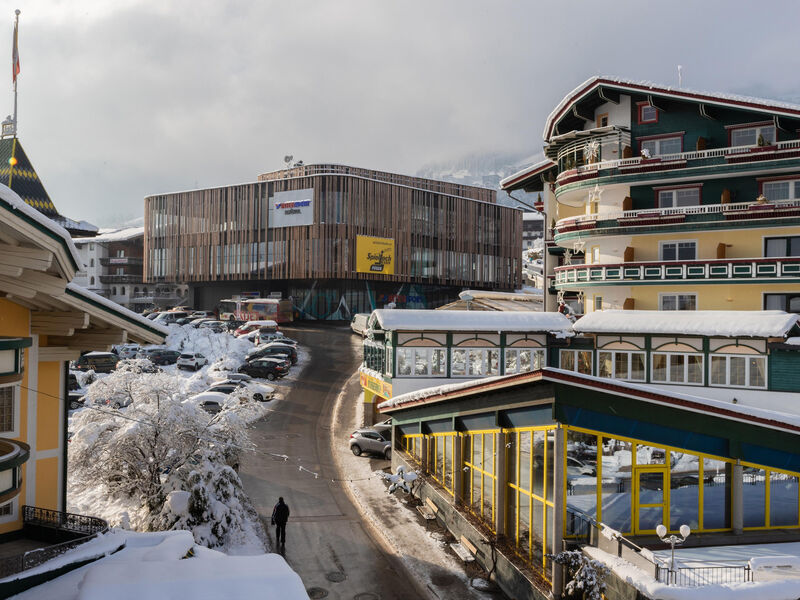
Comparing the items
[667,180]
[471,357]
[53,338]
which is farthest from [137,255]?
[53,338]

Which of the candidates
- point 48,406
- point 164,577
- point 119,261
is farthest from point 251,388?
point 119,261

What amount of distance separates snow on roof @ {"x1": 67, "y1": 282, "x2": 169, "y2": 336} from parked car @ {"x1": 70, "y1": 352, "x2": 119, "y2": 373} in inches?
1563

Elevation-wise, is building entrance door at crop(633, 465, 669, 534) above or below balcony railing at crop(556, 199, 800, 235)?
below

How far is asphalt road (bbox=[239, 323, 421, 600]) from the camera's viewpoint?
17.2 metres

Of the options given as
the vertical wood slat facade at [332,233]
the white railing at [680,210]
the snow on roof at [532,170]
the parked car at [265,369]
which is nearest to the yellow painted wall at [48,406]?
the white railing at [680,210]

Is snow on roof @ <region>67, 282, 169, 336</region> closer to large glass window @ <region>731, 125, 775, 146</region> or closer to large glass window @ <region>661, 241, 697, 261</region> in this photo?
large glass window @ <region>661, 241, 697, 261</region>

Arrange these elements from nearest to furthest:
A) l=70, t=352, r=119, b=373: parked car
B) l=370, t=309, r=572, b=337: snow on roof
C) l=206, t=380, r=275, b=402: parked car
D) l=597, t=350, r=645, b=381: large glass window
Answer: l=597, t=350, r=645, b=381: large glass window, l=370, t=309, r=572, b=337: snow on roof, l=206, t=380, r=275, b=402: parked car, l=70, t=352, r=119, b=373: parked car

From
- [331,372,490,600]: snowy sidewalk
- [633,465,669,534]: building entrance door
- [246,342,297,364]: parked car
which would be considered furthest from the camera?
Result: [246,342,297,364]: parked car

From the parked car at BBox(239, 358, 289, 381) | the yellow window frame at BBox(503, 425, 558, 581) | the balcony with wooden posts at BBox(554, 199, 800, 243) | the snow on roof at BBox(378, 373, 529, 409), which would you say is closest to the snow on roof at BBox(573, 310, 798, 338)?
the balcony with wooden posts at BBox(554, 199, 800, 243)

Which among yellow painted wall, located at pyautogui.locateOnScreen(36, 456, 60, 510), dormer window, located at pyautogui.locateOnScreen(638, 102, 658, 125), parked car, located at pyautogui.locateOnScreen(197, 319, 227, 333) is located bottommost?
yellow painted wall, located at pyautogui.locateOnScreen(36, 456, 60, 510)

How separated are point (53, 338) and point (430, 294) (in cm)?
8216

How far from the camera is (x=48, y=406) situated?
439 inches

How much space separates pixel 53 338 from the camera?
448 inches

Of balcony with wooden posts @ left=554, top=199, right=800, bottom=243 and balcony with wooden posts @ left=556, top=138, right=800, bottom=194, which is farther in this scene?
balcony with wooden posts @ left=554, top=199, right=800, bottom=243
